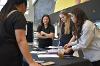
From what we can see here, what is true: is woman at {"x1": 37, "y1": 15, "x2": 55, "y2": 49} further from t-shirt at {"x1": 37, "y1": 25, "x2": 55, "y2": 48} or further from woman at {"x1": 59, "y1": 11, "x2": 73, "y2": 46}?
woman at {"x1": 59, "y1": 11, "x2": 73, "y2": 46}

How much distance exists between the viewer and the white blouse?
109 inches

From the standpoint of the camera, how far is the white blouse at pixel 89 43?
276 centimetres

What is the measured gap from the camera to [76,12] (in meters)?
2.84

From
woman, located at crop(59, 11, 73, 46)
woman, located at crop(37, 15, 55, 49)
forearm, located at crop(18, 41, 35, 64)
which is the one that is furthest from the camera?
woman, located at crop(37, 15, 55, 49)

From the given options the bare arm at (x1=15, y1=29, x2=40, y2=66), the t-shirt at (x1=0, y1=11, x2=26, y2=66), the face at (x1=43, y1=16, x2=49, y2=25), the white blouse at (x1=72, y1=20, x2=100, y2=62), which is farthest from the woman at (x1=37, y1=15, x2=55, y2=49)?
the bare arm at (x1=15, y1=29, x2=40, y2=66)

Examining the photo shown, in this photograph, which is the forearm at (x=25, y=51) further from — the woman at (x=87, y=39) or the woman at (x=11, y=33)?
the woman at (x=87, y=39)

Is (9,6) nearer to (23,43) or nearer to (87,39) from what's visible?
(23,43)

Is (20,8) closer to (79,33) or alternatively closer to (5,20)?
(5,20)

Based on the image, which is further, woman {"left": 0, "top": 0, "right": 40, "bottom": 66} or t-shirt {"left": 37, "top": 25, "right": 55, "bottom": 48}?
t-shirt {"left": 37, "top": 25, "right": 55, "bottom": 48}

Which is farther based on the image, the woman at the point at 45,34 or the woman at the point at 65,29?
the woman at the point at 45,34

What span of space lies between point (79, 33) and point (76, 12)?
25cm

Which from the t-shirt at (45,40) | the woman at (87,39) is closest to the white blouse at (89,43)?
the woman at (87,39)

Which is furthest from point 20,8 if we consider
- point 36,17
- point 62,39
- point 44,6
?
point 36,17

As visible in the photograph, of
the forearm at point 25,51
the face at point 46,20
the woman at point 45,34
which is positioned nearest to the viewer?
the forearm at point 25,51
